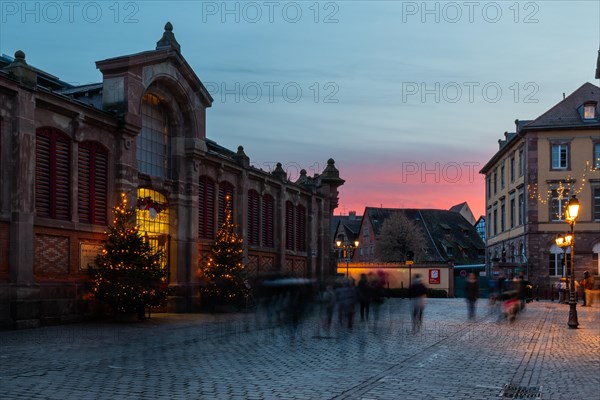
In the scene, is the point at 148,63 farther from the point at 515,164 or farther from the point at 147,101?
the point at 515,164

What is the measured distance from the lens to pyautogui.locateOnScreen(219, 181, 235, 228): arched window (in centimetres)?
4175

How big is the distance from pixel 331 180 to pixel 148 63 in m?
27.2

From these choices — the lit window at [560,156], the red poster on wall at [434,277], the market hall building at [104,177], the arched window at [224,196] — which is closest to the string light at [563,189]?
the lit window at [560,156]

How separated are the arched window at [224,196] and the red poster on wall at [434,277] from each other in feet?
102

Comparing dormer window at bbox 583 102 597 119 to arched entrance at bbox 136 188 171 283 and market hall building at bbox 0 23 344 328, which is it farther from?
arched entrance at bbox 136 188 171 283

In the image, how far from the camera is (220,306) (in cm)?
3712

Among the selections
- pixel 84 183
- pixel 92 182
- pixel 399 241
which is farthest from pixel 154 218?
pixel 399 241

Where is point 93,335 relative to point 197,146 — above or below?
below

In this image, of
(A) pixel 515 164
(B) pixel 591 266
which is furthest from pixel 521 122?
(B) pixel 591 266

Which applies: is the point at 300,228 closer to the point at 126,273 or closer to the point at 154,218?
the point at 154,218

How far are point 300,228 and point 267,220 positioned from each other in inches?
251

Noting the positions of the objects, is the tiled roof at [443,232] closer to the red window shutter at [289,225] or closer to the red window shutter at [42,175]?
the red window shutter at [289,225]

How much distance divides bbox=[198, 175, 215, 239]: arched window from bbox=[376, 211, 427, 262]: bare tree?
5811 cm

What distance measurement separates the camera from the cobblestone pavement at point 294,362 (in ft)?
42.4
